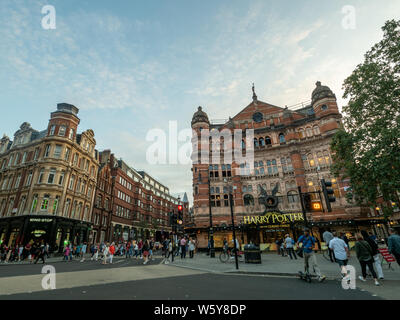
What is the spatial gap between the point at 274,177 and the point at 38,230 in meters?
32.1

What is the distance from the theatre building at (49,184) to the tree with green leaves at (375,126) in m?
31.6

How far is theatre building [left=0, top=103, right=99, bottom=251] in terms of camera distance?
25312 mm

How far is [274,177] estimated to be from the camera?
101 feet

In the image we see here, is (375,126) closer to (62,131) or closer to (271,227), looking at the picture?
(271,227)

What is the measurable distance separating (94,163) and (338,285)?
121 ft

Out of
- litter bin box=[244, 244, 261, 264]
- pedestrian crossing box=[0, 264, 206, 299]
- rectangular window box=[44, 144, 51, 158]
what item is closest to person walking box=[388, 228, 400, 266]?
litter bin box=[244, 244, 261, 264]

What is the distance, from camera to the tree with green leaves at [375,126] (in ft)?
39.5

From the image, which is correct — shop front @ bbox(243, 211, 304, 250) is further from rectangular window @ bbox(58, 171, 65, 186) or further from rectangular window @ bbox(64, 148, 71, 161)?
rectangular window @ bbox(64, 148, 71, 161)

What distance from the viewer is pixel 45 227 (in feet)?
82.3

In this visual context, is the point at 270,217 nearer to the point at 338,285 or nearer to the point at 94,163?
the point at 338,285

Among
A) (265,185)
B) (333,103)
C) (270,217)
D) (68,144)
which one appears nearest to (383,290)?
(270,217)

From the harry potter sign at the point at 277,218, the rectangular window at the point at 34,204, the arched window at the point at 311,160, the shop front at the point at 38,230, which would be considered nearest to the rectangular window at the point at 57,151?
the rectangular window at the point at 34,204

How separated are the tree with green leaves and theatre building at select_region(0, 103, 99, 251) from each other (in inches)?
1244
